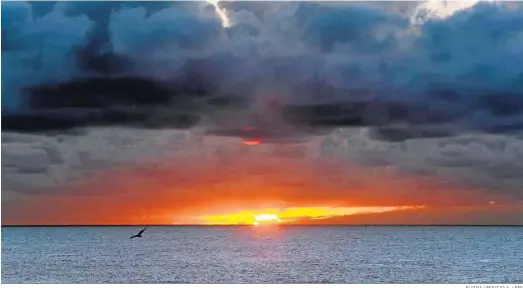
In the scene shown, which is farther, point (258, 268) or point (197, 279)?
point (258, 268)

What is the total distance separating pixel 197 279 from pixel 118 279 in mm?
7980

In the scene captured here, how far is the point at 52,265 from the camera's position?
90.3 m

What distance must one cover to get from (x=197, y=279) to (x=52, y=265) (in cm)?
2859

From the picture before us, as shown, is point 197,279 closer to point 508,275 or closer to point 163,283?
point 163,283

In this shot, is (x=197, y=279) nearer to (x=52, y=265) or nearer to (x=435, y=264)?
(x=52, y=265)

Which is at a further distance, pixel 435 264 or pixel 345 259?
pixel 345 259

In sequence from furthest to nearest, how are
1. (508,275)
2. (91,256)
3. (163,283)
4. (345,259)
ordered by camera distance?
(91,256), (345,259), (508,275), (163,283)

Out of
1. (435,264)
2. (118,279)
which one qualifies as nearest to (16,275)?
(118,279)
